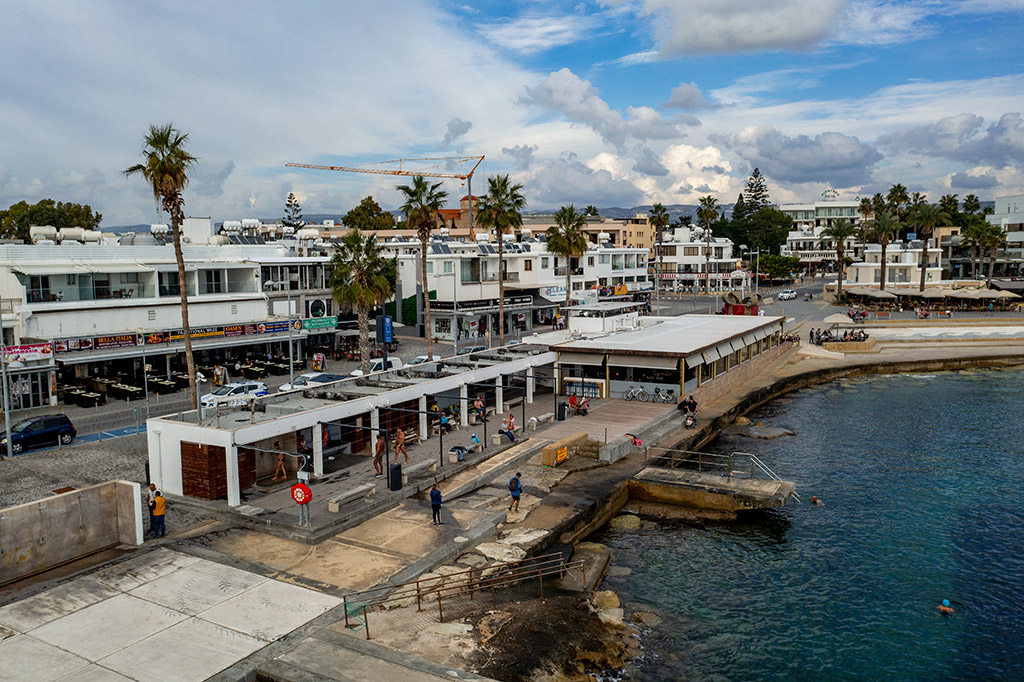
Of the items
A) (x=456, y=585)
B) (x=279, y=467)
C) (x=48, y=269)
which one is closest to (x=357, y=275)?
(x=48, y=269)

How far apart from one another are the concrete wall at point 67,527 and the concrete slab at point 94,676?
269 inches

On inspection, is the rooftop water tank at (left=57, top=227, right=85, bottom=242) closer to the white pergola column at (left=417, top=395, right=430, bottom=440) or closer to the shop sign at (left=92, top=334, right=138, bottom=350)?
the shop sign at (left=92, top=334, right=138, bottom=350)

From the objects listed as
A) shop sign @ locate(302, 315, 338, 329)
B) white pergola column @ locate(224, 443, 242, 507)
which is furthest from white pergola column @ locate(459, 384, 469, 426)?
shop sign @ locate(302, 315, 338, 329)

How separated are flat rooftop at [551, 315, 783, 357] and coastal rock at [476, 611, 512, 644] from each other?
25.3 m

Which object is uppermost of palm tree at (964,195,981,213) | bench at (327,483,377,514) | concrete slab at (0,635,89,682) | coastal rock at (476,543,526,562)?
palm tree at (964,195,981,213)

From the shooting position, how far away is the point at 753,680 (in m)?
18.2

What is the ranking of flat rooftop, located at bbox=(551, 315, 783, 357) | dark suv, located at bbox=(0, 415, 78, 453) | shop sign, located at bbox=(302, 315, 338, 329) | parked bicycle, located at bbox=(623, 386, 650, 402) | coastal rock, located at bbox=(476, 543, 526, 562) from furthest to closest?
shop sign, located at bbox=(302, 315, 338, 329), flat rooftop, located at bbox=(551, 315, 783, 357), parked bicycle, located at bbox=(623, 386, 650, 402), dark suv, located at bbox=(0, 415, 78, 453), coastal rock, located at bbox=(476, 543, 526, 562)

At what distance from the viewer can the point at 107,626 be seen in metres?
17.5

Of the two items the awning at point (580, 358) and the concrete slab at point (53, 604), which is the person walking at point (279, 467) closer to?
the concrete slab at point (53, 604)

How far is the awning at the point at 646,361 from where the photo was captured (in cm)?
4244

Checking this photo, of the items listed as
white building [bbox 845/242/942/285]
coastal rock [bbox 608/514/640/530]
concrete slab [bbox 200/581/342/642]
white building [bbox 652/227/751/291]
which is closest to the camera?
concrete slab [bbox 200/581/342/642]

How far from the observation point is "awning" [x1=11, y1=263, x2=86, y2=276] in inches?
1799

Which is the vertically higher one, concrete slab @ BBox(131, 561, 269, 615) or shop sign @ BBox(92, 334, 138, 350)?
shop sign @ BBox(92, 334, 138, 350)

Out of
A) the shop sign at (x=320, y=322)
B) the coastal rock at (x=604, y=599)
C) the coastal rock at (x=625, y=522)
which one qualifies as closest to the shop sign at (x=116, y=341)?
the shop sign at (x=320, y=322)
